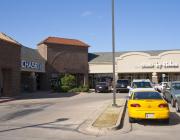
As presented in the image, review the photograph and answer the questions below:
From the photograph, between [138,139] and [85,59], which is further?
[85,59]

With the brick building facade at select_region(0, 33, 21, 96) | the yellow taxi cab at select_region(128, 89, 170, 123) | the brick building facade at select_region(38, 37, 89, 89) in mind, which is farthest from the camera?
the brick building facade at select_region(38, 37, 89, 89)

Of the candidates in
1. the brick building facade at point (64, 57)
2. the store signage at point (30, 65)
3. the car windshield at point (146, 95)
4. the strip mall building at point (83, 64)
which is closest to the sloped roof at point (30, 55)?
the strip mall building at point (83, 64)

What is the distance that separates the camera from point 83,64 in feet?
192

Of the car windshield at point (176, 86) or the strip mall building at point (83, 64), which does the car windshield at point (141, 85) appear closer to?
the car windshield at point (176, 86)

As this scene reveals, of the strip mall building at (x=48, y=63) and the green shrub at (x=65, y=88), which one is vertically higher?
the strip mall building at (x=48, y=63)

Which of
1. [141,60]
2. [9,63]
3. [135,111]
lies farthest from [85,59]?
[135,111]

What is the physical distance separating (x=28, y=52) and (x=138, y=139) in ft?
127

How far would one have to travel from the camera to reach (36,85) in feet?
168

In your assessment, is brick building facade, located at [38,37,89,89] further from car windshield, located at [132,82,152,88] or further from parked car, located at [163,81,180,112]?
parked car, located at [163,81,180,112]

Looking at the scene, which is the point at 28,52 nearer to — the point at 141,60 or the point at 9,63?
the point at 9,63

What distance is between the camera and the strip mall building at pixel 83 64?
161 feet

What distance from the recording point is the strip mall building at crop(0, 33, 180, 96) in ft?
161

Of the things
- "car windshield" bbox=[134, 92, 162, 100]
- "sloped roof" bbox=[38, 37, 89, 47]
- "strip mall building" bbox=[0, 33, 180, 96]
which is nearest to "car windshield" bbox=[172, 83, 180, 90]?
"car windshield" bbox=[134, 92, 162, 100]

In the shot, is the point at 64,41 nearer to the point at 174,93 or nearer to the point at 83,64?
the point at 83,64
